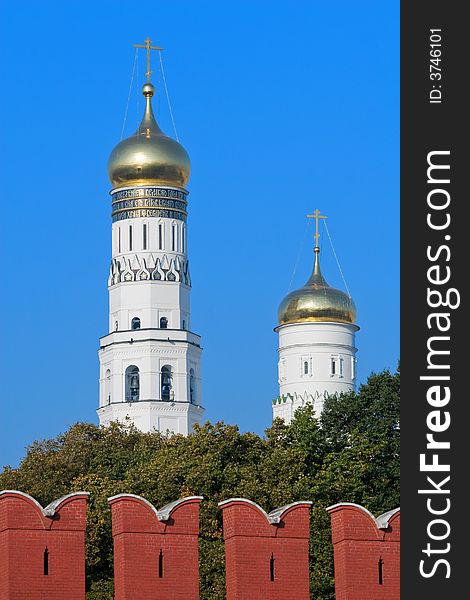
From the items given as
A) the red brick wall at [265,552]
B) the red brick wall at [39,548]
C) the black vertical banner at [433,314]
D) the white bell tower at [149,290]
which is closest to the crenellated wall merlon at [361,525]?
the red brick wall at [265,552]

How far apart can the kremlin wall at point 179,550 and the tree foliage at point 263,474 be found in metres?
8.70

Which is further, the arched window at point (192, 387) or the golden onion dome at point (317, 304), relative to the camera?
the golden onion dome at point (317, 304)

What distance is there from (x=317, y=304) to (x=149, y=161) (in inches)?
476

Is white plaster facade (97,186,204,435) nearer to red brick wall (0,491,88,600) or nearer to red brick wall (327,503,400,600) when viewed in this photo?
red brick wall (327,503,400,600)

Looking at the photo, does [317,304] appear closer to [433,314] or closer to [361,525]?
[361,525]

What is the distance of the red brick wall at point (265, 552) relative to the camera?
963 inches

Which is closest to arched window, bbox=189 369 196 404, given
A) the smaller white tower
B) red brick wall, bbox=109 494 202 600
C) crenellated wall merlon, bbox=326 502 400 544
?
the smaller white tower

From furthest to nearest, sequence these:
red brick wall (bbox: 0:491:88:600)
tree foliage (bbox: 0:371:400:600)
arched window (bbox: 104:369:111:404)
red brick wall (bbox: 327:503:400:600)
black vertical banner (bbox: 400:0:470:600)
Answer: arched window (bbox: 104:369:111:404)
tree foliage (bbox: 0:371:400:600)
red brick wall (bbox: 327:503:400:600)
red brick wall (bbox: 0:491:88:600)
black vertical banner (bbox: 400:0:470:600)

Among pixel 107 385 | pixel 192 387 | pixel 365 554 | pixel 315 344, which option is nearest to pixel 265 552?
pixel 365 554

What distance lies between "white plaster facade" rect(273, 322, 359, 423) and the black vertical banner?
97.4 metres

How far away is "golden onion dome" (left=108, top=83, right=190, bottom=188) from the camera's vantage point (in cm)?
11206

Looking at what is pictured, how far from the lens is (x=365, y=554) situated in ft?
81.9

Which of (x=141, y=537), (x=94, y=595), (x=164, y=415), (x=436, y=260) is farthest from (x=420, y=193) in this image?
(x=164, y=415)

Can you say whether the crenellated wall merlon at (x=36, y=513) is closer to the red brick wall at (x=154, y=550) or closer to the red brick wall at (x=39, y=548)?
the red brick wall at (x=39, y=548)
